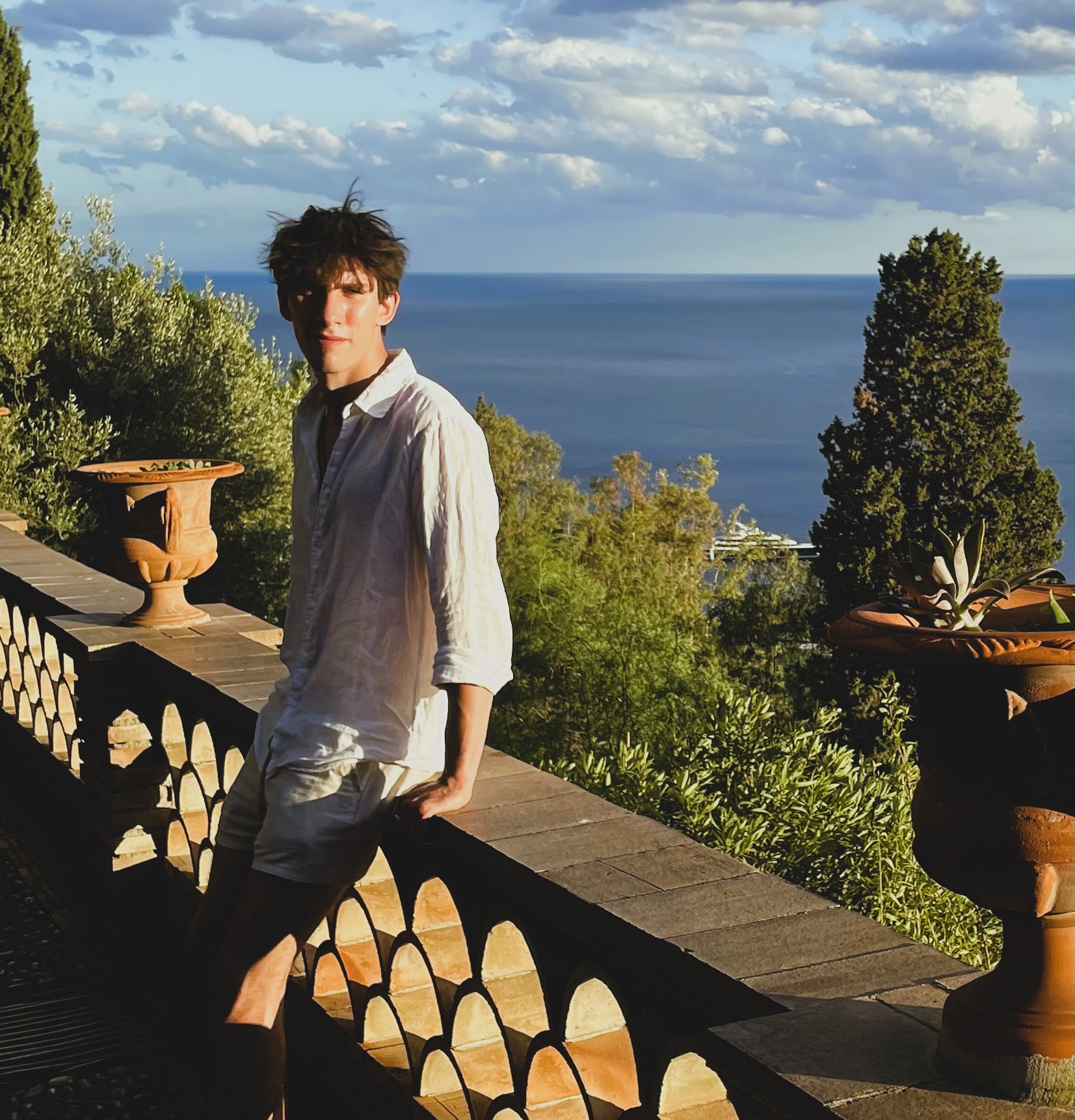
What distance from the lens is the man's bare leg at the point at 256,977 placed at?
90.3 inches

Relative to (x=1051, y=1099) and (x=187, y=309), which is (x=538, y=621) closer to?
(x=187, y=309)

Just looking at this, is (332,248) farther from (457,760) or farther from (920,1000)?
(920,1000)

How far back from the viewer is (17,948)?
385 centimetres

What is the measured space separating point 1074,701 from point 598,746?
1958 centimetres

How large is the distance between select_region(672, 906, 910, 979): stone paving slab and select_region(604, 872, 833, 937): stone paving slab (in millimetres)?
21

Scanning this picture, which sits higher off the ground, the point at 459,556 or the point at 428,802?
the point at 459,556

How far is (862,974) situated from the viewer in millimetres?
1621

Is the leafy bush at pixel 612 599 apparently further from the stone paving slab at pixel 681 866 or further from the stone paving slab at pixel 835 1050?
the stone paving slab at pixel 835 1050

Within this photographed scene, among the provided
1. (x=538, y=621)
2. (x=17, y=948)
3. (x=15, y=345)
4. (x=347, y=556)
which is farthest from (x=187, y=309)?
(x=347, y=556)

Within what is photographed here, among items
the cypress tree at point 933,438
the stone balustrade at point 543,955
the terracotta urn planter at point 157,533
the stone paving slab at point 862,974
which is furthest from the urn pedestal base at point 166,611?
the cypress tree at point 933,438

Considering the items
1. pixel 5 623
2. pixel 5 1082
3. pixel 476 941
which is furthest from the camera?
pixel 5 623

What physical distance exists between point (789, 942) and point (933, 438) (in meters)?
25.6

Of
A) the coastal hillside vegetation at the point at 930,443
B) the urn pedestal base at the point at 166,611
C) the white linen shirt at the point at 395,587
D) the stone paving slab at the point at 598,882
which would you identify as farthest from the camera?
the coastal hillside vegetation at the point at 930,443

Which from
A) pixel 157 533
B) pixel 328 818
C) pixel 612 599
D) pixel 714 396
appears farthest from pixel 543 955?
pixel 714 396
